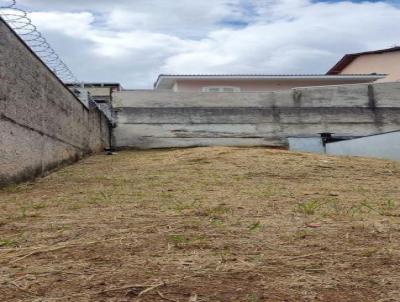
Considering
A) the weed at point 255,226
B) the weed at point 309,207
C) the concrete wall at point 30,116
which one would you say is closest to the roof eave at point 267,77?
the concrete wall at point 30,116

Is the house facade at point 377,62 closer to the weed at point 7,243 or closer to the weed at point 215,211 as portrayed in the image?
the weed at point 215,211

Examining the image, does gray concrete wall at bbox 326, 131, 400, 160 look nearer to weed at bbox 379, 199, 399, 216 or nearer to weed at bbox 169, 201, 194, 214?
weed at bbox 379, 199, 399, 216

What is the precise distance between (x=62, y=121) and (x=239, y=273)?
5280mm

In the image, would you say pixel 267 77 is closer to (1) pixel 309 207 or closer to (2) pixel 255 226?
(1) pixel 309 207

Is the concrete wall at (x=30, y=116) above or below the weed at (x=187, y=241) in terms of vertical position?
above

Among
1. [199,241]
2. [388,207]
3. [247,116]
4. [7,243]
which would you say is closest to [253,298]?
[199,241]

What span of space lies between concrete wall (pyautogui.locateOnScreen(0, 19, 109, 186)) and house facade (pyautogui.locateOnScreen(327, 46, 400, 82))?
18.6 m

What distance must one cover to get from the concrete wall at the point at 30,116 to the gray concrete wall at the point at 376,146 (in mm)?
6035

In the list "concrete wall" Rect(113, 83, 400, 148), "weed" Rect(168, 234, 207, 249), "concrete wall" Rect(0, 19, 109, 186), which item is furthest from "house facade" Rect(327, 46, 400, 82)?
"weed" Rect(168, 234, 207, 249)

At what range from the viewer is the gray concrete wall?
990 cm

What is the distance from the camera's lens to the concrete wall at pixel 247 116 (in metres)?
11.1

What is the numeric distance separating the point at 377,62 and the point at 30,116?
70.8ft

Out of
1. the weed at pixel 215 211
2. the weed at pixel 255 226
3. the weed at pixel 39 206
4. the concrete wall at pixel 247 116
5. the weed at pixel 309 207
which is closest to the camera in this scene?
the weed at pixel 255 226

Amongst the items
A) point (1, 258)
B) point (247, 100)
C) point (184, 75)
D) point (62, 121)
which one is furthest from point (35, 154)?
point (184, 75)
